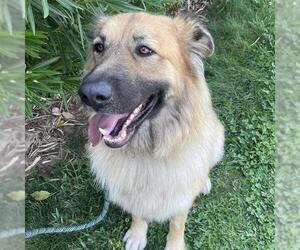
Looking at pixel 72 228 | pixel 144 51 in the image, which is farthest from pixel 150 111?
pixel 72 228

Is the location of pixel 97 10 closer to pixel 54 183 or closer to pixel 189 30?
pixel 189 30

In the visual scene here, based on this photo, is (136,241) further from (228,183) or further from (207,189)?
(228,183)

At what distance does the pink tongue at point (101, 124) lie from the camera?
222 centimetres

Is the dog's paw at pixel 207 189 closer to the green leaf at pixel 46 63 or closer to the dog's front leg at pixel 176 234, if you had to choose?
the dog's front leg at pixel 176 234

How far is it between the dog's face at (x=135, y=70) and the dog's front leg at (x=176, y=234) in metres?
0.73

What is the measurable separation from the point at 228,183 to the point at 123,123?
4.17 ft

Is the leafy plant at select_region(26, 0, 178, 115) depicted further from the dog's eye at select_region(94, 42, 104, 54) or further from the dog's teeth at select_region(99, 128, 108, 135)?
the dog's teeth at select_region(99, 128, 108, 135)

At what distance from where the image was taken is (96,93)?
201 cm

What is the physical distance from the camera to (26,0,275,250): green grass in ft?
9.86

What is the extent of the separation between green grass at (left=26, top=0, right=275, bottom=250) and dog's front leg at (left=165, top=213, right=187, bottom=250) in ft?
0.38

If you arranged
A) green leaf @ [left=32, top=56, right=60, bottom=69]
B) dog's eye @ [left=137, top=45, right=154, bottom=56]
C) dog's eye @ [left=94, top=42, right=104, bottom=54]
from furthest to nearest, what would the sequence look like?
green leaf @ [left=32, top=56, right=60, bottom=69] → dog's eye @ [left=94, top=42, right=104, bottom=54] → dog's eye @ [left=137, top=45, right=154, bottom=56]

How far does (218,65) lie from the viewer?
368cm

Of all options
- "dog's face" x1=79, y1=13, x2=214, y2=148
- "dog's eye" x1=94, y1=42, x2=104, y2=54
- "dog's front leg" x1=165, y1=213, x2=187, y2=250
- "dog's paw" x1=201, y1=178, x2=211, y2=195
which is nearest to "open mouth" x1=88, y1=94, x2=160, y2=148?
"dog's face" x1=79, y1=13, x2=214, y2=148

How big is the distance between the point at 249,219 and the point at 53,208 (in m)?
1.18
